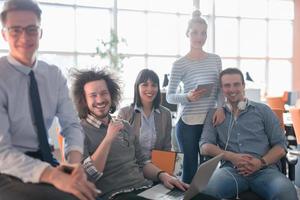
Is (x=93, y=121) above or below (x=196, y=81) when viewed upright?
below

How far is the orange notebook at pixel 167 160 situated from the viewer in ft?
8.57

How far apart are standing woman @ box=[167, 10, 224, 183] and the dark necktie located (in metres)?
1.66

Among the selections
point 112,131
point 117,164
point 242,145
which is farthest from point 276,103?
point 112,131

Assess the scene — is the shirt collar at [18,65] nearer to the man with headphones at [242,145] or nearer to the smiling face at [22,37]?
the smiling face at [22,37]

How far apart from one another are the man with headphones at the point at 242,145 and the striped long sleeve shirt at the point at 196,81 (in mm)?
155

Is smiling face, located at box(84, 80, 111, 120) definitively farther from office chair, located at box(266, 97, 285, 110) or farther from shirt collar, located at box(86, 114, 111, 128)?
office chair, located at box(266, 97, 285, 110)

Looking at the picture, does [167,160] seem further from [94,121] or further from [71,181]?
[71,181]

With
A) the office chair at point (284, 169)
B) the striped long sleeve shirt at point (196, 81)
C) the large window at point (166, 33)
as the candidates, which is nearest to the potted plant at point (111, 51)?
the large window at point (166, 33)

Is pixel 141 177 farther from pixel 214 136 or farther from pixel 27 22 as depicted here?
pixel 27 22

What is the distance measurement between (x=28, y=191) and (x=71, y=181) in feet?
0.58

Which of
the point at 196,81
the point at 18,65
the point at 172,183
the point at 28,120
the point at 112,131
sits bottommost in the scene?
the point at 172,183

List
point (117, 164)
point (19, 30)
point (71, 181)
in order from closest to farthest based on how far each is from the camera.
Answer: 1. point (71, 181)
2. point (19, 30)
3. point (117, 164)

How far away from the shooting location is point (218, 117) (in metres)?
2.87

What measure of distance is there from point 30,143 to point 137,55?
7322mm
